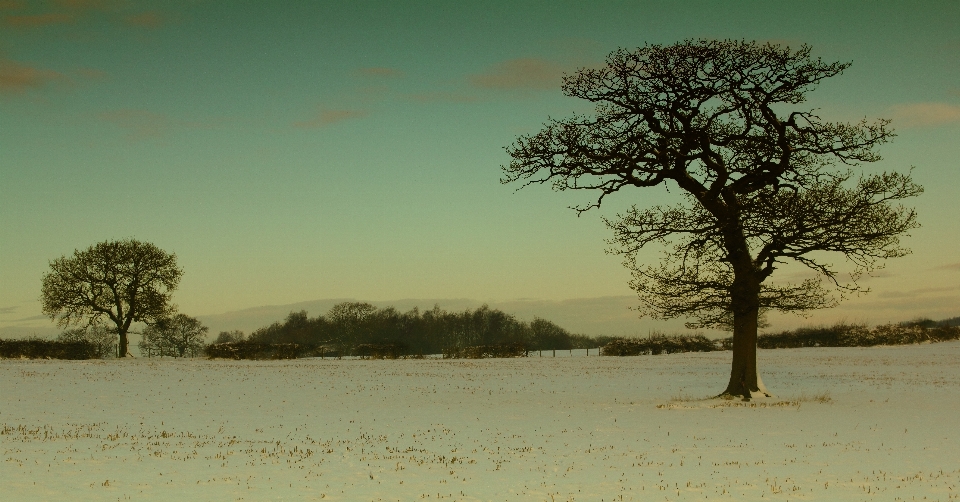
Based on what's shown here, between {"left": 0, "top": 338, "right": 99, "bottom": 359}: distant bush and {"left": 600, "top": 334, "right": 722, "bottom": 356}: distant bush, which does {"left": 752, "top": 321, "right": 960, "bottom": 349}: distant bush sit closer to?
{"left": 600, "top": 334, "right": 722, "bottom": 356}: distant bush

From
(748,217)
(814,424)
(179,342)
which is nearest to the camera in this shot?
(814,424)

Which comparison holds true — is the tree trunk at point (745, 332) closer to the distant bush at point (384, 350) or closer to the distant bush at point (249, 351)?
the distant bush at point (384, 350)

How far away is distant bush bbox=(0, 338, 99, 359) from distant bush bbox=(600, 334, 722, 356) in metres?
46.2

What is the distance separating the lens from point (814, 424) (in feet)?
81.0

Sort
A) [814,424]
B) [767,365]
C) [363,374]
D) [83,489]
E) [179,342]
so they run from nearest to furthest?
[83,489]
[814,424]
[363,374]
[767,365]
[179,342]

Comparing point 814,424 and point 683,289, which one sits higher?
point 683,289

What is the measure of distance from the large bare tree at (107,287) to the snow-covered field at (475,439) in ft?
102

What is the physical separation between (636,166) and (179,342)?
122047mm

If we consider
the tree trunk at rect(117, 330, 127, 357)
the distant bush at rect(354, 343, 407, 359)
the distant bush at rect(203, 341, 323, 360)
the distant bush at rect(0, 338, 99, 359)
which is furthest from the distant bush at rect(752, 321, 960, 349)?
the distant bush at rect(0, 338, 99, 359)

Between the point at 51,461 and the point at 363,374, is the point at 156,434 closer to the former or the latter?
the point at 51,461

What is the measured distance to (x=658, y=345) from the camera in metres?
75.9

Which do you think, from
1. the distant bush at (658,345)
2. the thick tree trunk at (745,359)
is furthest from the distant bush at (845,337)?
the thick tree trunk at (745,359)

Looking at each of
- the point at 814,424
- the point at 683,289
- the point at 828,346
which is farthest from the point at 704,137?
the point at 828,346

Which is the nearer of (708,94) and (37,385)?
(708,94)
